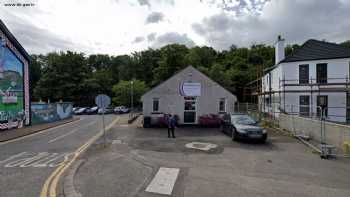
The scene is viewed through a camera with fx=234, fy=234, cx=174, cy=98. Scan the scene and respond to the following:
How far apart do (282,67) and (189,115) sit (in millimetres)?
10709

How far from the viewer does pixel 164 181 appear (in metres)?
5.99

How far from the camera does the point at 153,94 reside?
2119 cm

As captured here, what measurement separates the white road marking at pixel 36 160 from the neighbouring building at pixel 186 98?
11734mm

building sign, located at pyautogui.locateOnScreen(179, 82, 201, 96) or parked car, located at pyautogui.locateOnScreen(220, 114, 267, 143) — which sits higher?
building sign, located at pyautogui.locateOnScreen(179, 82, 201, 96)

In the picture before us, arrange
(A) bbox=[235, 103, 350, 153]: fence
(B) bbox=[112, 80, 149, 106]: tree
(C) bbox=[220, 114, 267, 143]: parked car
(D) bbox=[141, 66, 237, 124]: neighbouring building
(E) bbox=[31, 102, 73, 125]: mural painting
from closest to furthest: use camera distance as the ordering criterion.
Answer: (A) bbox=[235, 103, 350, 153]: fence
(C) bbox=[220, 114, 267, 143]: parked car
(D) bbox=[141, 66, 237, 124]: neighbouring building
(E) bbox=[31, 102, 73, 125]: mural painting
(B) bbox=[112, 80, 149, 106]: tree

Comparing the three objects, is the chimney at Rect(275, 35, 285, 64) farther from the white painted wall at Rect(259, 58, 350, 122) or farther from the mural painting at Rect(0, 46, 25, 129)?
the mural painting at Rect(0, 46, 25, 129)

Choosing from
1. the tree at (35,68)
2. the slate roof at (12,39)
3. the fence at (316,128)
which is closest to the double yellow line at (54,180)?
the fence at (316,128)

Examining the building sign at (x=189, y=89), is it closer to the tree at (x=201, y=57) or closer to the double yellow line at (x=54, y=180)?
the double yellow line at (x=54, y=180)

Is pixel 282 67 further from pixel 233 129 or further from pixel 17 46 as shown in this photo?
pixel 17 46

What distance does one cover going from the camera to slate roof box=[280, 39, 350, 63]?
21.7m

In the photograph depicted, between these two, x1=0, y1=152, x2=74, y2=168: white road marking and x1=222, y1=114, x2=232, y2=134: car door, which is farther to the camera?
x1=222, y1=114, x2=232, y2=134: car door

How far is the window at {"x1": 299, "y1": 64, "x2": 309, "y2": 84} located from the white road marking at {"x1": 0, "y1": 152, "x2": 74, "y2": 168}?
848 inches

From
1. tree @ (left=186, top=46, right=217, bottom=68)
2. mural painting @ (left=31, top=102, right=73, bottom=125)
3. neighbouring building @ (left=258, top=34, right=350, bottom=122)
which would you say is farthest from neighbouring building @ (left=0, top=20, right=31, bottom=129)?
tree @ (left=186, top=46, right=217, bottom=68)

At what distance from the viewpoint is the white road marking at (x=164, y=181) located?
5.37 m
